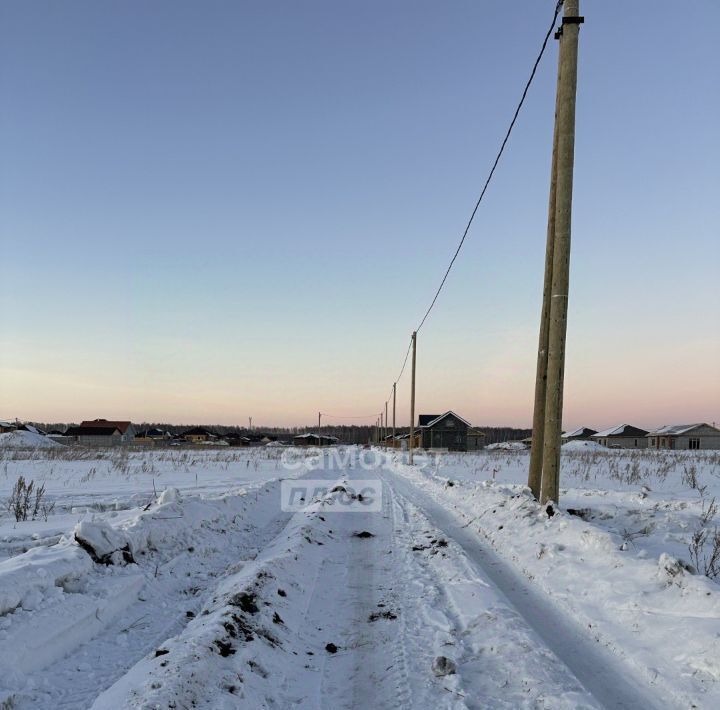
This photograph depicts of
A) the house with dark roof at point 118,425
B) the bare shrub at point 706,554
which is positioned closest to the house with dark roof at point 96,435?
the house with dark roof at point 118,425

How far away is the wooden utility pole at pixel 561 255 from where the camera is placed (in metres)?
8.13

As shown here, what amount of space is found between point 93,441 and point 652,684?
103912 mm

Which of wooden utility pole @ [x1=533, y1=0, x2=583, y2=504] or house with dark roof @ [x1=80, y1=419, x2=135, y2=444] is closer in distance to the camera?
wooden utility pole @ [x1=533, y1=0, x2=583, y2=504]

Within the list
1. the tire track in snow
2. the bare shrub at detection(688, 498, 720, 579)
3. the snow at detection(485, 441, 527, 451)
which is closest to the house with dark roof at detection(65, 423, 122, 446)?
the snow at detection(485, 441, 527, 451)

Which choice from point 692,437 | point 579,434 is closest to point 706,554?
point 692,437

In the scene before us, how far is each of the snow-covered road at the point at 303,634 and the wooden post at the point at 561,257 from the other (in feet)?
7.55

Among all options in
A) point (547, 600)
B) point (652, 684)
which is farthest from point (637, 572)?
point (652, 684)

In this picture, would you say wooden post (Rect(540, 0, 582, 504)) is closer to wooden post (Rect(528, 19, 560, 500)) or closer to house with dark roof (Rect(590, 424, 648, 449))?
wooden post (Rect(528, 19, 560, 500))

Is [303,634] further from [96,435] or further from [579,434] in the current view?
[579,434]

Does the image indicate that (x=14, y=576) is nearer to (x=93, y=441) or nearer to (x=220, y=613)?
(x=220, y=613)

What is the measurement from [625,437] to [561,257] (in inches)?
3611

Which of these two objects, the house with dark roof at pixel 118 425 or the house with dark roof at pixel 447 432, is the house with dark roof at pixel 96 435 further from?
the house with dark roof at pixel 447 432

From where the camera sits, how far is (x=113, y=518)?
7883 millimetres

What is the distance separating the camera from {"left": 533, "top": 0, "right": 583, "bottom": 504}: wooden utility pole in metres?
8.13
